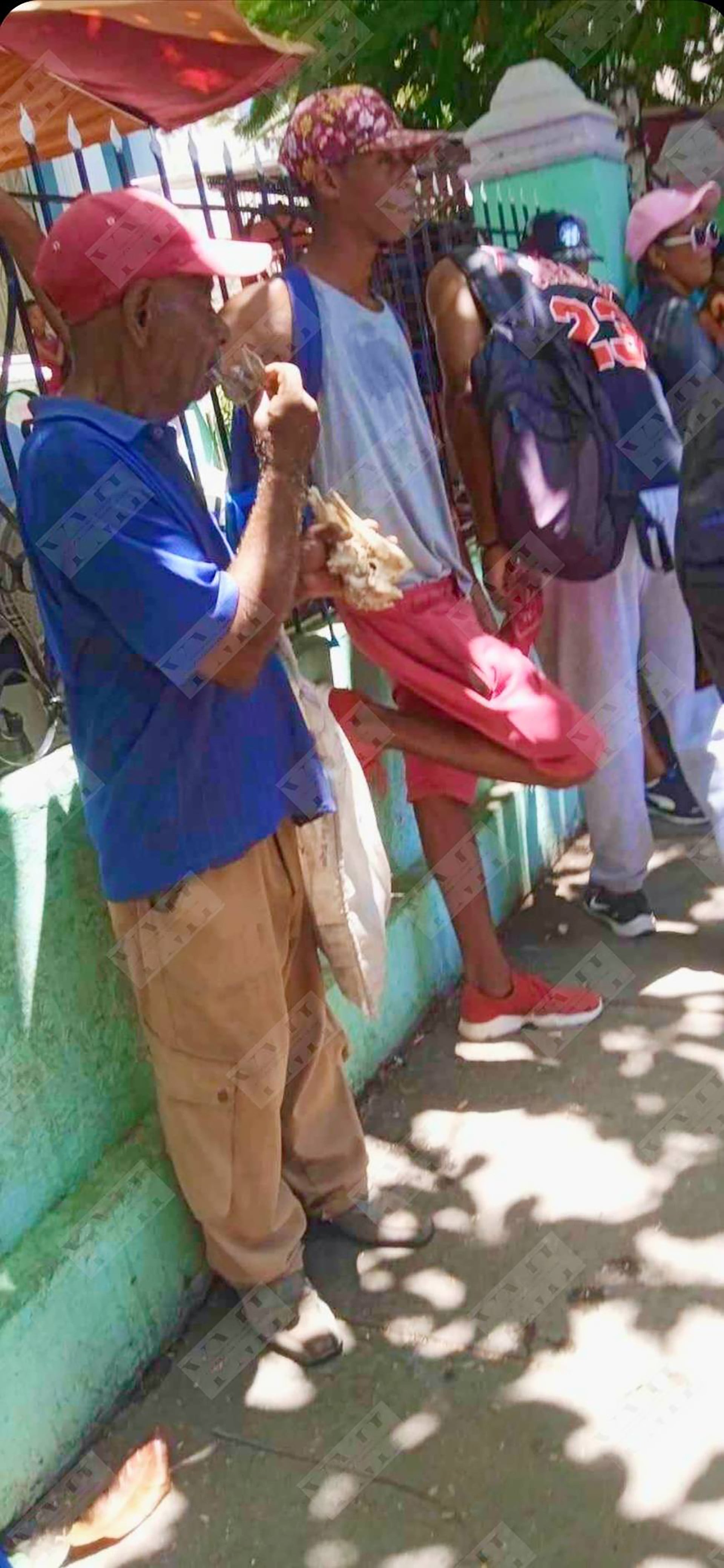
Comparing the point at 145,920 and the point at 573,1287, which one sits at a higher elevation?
the point at 145,920

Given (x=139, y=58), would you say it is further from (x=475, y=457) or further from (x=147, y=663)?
(x=147, y=663)

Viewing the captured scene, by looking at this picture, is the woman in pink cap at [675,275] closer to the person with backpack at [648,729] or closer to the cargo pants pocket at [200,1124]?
the person with backpack at [648,729]

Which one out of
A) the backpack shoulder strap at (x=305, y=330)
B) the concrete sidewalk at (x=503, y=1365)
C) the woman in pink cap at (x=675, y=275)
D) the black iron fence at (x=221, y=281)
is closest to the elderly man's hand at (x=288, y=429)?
the black iron fence at (x=221, y=281)

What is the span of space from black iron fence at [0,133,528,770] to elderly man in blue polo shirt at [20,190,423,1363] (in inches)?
11.2

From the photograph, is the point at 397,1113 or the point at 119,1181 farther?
the point at 397,1113

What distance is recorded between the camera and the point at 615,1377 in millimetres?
2318

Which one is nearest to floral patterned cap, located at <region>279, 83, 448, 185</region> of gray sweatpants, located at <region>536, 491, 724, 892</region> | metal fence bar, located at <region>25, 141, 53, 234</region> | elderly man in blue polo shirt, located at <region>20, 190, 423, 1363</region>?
metal fence bar, located at <region>25, 141, 53, 234</region>

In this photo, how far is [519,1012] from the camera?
3.48m

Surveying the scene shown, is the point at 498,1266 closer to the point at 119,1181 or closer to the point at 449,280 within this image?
the point at 119,1181

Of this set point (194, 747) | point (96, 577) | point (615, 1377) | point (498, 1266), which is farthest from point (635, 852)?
point (96, 577)

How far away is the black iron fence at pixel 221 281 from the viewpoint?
8.21 ft

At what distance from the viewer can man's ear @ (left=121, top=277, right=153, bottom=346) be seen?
1953 mm

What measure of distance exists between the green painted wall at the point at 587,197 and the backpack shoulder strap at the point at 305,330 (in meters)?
2.74

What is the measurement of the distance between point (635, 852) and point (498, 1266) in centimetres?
159
